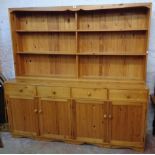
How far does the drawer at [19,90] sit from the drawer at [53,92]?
4.0 inches

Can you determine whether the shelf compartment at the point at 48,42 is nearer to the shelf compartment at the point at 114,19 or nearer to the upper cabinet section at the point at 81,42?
the upper cabinet section at the point at 81,42

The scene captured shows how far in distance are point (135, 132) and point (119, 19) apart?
151cm

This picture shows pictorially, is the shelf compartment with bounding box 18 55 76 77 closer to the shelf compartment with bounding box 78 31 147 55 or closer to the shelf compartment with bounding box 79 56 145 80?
the shelf compartment with bounding box 79 56 145 80

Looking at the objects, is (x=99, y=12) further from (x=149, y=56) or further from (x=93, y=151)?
(x=93, y=151)

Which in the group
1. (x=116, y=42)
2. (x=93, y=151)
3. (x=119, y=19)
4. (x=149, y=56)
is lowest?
(x=93, y=151)

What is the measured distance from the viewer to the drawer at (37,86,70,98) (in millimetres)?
2578

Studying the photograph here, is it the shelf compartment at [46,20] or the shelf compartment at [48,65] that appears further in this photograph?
the shelf compartment at [48,65]

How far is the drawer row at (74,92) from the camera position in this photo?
2387mm

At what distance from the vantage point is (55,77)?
292 centimetres

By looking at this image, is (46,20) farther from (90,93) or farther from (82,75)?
(90,93)

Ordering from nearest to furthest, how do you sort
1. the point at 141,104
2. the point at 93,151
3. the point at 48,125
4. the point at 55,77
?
the point at 141,104, the point at 93,151, the point at 48,125, the point at 55,77

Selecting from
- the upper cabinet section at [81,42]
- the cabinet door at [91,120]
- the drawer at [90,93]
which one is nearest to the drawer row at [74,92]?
the drawer at [90,93]

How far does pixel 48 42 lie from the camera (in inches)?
114

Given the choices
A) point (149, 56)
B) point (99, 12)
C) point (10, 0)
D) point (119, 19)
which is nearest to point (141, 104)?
point (149, 56)
